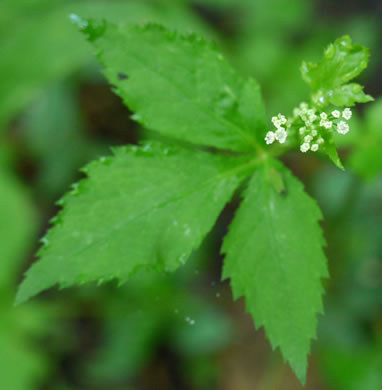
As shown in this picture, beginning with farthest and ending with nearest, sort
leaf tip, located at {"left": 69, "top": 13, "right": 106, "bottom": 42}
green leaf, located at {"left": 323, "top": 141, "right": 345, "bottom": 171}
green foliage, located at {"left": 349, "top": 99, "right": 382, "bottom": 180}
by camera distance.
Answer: green foliage, located at {"left": 349, "top": 99, "right": 382, "bottom": 180} → leaf tip, located at {"left": 69, "top": 13, "right": 106, "bottom": 42} → green leaf, located at {"left": 323, "top": 141, "right": 345, "bottom": 171}

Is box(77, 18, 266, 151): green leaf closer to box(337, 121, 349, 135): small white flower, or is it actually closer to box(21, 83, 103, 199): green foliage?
box(337, 121, 349, 135): small white flower

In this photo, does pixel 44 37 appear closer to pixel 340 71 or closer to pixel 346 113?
pixel 340 71

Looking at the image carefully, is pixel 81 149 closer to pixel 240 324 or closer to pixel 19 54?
pixel 19 54

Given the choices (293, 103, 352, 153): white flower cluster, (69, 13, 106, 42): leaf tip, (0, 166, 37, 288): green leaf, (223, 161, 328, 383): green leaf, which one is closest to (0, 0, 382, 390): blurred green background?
(0, 166, 37, 288): green leaf

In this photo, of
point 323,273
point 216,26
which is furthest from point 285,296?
point 216,26

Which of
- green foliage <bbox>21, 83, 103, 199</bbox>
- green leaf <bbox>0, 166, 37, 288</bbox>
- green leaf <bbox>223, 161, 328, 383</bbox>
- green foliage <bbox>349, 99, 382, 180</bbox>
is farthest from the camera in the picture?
green foliage <bbox>21, 83, 103, 199</bbox>

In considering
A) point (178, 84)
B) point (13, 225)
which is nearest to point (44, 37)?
point (13, 225)
